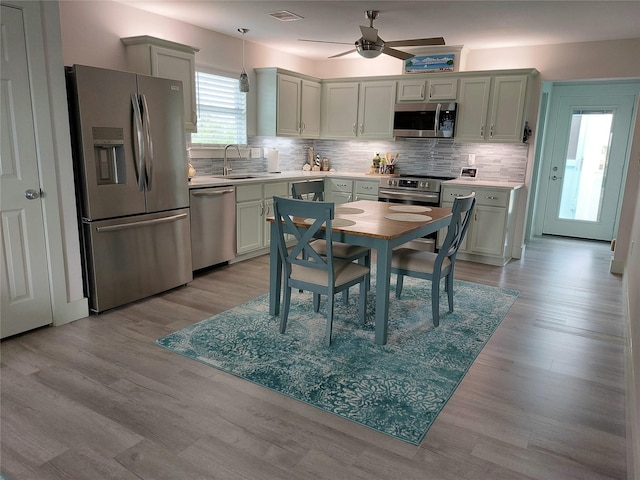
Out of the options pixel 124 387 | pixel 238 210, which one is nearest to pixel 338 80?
pixel 238 210

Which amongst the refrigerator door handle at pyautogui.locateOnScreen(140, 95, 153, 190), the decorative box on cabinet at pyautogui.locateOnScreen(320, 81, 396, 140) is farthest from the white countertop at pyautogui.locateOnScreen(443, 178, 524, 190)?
the refrigerator door handle at pyautogui.locateOnScreen(140, 95, 153, 190)

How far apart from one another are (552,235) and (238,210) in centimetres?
506

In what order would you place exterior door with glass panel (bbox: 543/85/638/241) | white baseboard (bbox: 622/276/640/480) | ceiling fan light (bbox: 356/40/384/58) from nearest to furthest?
white baseboard (bbox: 622/276/640/480)
ceiling fan light (bbox: 356/40/384/58)
exterior door with glass panel (bbox: 543/85/638/241)

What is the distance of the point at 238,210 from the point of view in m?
4.80

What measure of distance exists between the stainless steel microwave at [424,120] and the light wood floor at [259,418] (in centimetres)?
290

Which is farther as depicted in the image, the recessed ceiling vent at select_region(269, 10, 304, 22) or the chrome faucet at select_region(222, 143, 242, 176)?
the chrome faucet at select_region(222, 143, 242, 176)

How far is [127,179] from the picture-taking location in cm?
346

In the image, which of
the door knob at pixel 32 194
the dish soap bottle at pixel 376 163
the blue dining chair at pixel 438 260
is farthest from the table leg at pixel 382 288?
the dish soap bottle at pixel 376 163

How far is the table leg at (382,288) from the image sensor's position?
2857 millimetres

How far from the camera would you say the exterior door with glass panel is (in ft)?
20.9

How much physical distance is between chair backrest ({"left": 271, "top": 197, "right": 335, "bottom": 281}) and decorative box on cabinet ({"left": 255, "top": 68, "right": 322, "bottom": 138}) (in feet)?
9.46

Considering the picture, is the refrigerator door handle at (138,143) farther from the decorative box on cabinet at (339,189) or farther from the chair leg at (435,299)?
the decorative box on cabinet at (339,189)

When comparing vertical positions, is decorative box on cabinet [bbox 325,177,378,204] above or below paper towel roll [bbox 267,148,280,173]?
below

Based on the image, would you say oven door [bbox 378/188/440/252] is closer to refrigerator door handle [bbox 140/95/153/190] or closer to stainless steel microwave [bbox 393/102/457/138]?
stainless steel microwave [bbox 393/102/457/138]
